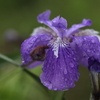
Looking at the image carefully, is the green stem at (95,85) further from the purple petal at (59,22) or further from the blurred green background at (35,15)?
the blurred green background at (35,15)

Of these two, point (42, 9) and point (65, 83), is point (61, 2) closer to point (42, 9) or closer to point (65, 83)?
point (42, 9)

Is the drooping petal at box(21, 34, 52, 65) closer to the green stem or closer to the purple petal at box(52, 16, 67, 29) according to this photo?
the purple petal at box(52, 16, 67, 29)

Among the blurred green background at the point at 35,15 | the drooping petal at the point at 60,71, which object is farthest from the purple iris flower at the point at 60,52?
the blurred green background at the point at 35,15

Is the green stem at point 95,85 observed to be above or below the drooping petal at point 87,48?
below

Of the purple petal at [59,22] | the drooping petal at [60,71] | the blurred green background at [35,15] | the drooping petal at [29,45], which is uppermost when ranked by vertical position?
the purple petal at [59,22]

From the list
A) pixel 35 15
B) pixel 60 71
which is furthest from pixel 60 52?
pixel 35 15

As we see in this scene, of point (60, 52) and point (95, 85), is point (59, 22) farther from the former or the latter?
point (95, 85)

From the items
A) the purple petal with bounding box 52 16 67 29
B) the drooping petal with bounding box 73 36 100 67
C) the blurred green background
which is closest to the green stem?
the drooping petal with bounding box 73 36 100 67
